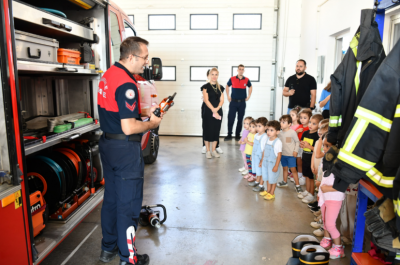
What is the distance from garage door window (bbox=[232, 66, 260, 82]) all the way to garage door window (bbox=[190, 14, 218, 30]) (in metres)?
1.34

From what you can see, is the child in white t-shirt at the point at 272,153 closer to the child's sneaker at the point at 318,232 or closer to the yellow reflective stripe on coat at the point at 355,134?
the child's sneaker at the point at 318,232

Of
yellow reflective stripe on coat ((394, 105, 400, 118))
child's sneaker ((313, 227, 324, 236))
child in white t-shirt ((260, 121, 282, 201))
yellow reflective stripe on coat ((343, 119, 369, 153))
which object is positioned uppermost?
yellow reflective stripe on coat ((394, 105, 400, 118))

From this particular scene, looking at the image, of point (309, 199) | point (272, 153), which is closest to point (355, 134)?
point (272, 153)

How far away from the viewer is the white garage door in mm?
8484

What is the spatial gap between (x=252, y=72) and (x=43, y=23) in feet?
22.4

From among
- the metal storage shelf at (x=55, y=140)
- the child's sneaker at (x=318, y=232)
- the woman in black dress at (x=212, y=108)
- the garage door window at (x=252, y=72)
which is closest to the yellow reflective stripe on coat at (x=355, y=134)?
the child's sneaker at (x=318, y=232)

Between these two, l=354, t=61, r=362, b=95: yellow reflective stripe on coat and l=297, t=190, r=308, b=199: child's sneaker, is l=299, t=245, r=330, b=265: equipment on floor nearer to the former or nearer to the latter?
l=354, t=61, r=362, b=95: yellow reflective stripe on coat

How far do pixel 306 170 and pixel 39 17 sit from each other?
3.51 meters

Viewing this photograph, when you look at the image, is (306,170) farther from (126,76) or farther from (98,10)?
(98,10)

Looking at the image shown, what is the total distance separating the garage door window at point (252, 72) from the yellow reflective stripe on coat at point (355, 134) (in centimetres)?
721

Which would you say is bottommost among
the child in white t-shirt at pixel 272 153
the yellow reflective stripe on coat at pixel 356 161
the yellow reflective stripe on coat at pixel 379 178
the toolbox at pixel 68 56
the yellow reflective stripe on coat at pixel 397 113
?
the child in white t-shirt at pixel 272 153

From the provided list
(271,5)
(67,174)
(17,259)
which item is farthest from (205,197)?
(271,5)

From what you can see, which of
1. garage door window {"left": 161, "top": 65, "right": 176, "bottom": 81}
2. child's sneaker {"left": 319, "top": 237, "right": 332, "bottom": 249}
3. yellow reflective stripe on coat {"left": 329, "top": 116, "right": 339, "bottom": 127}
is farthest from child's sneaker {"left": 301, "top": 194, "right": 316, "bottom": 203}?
garage door window {"left": 161, "top": 65, "right": 176, "bottom": 81}

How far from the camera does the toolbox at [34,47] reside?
92.3 inches
